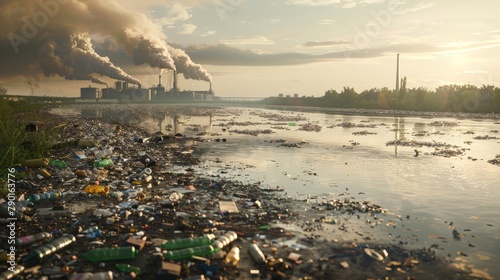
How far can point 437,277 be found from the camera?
Result: 4.62 meters

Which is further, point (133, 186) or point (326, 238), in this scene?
point (133, 186)

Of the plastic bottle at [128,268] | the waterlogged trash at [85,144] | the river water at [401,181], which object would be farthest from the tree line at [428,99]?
the plastic bottle at [128,268]

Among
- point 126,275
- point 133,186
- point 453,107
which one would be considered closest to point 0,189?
point 133,186

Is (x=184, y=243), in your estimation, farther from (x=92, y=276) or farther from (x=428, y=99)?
(x=428, y=99)

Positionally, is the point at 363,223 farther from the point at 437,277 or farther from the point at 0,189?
the point at 0,189

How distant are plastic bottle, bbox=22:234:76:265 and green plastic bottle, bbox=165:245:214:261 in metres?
1.57

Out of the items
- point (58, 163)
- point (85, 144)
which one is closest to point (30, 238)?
point (58, 163)

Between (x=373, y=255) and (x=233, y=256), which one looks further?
(x=373, y=255)

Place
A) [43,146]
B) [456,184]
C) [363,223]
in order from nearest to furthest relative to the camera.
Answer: [363,223]
[456,184]
[43,146]

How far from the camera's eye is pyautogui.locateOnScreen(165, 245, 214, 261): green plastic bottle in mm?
4902

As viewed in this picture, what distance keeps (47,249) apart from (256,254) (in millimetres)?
2832

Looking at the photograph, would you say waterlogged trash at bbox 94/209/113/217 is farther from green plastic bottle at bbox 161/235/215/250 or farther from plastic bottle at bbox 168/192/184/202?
green plastic bottle at bbox 161/235/215/250

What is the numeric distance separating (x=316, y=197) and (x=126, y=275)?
5089 mm

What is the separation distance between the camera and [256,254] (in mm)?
5008
